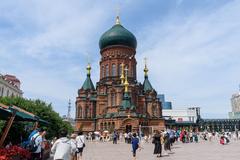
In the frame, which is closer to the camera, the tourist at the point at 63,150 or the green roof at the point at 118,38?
the tourist at the point at 63,150

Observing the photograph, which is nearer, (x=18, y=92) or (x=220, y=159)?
(x=220, y=159)

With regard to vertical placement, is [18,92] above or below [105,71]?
below

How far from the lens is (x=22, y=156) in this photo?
30.8 feet

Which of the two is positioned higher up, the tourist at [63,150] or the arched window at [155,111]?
the arched window at [155,111]

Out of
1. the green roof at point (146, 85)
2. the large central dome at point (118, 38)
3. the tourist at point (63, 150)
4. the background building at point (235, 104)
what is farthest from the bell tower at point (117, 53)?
the background building at point (235, 104)

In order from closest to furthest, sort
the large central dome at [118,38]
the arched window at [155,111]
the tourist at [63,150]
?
the tourist at [63,150] < the arched window at [155,111] < the large central dome at [118,38]

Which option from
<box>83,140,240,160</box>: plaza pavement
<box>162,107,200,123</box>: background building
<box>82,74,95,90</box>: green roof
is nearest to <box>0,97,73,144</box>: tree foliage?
<box>83,140,240,160</box>: plaza pavement

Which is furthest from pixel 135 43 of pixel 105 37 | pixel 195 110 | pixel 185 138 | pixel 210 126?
pixel 195 110

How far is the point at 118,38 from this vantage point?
58.9 meters

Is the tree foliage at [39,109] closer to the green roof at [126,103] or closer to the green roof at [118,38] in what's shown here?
the green roof at [126,103]

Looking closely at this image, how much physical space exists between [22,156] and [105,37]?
52961 mm

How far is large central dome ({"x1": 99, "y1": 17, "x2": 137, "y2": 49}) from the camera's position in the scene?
59031 millimetres

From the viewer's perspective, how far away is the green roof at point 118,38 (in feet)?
194

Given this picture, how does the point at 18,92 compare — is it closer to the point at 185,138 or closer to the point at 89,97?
the point at 89,97
